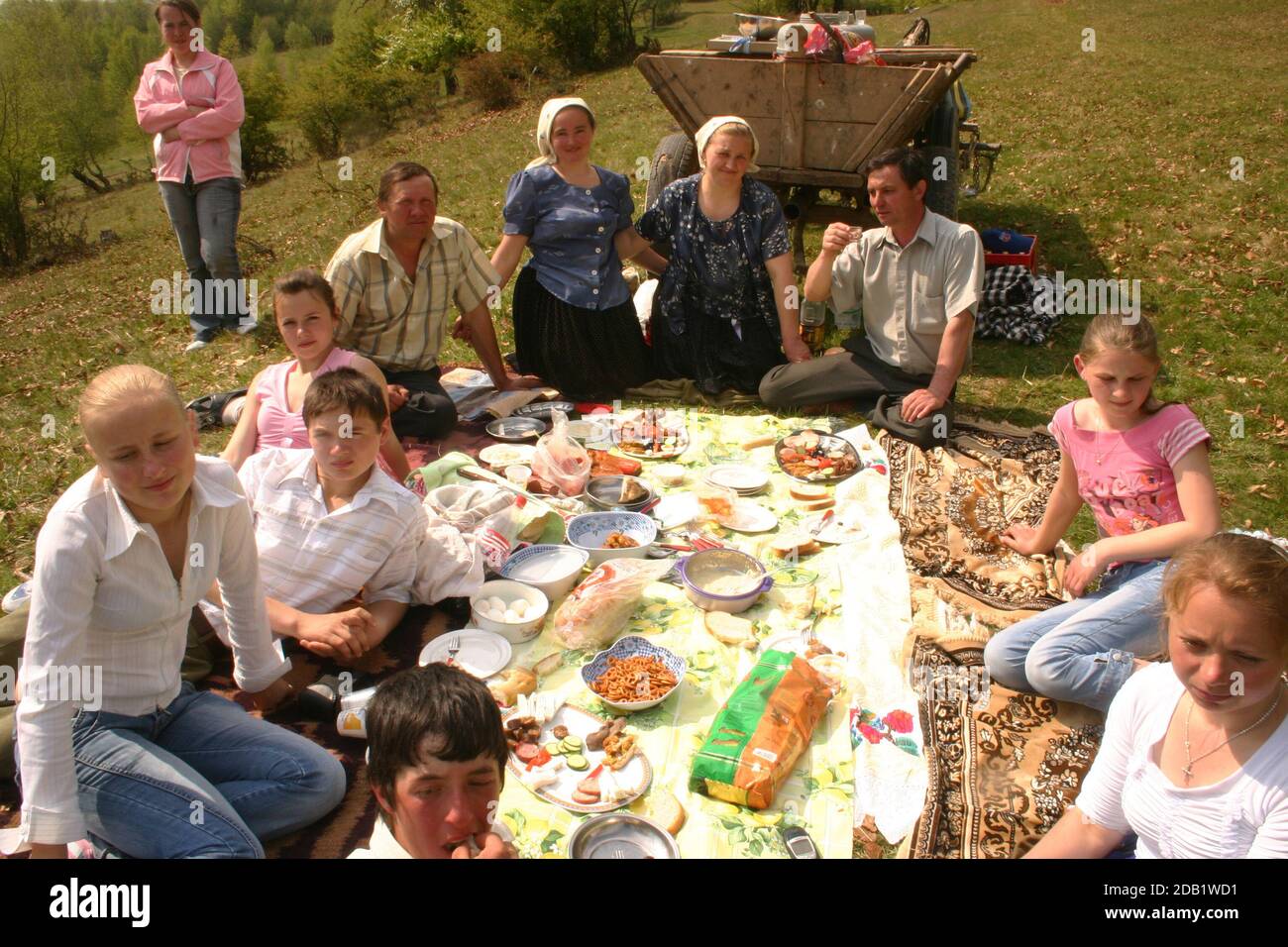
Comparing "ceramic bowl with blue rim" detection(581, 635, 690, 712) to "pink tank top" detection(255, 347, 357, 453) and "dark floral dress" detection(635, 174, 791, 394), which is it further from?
"dark floral dress" detection(635, 174, 791, 394)

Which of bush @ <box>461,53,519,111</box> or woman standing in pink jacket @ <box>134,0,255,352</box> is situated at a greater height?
bush @ <box>461,53,519,111</box>

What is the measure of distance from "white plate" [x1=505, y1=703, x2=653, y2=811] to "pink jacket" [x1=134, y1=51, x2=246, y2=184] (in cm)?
601

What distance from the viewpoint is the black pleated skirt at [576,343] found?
583 cm

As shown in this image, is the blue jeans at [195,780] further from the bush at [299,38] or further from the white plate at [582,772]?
the bush at [299,38]

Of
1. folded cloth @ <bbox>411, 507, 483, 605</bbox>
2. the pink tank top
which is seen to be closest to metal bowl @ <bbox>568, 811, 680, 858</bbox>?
folded cloth @ <bbox>411, 507, 483, 605</bbox>

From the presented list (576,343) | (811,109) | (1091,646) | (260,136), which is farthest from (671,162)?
(260,136)

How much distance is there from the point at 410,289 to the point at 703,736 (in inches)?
126

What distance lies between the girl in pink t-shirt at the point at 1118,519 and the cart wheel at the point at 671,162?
459 cm

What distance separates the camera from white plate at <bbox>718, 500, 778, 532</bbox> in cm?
425

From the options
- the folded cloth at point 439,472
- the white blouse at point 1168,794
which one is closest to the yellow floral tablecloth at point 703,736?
the white blouse at point 1168,794

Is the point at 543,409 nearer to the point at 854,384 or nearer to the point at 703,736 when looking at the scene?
the point at 854,384

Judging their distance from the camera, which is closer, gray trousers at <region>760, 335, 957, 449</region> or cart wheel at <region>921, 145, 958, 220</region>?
gray trousers at <region>760, 335, 957, 449</region>
